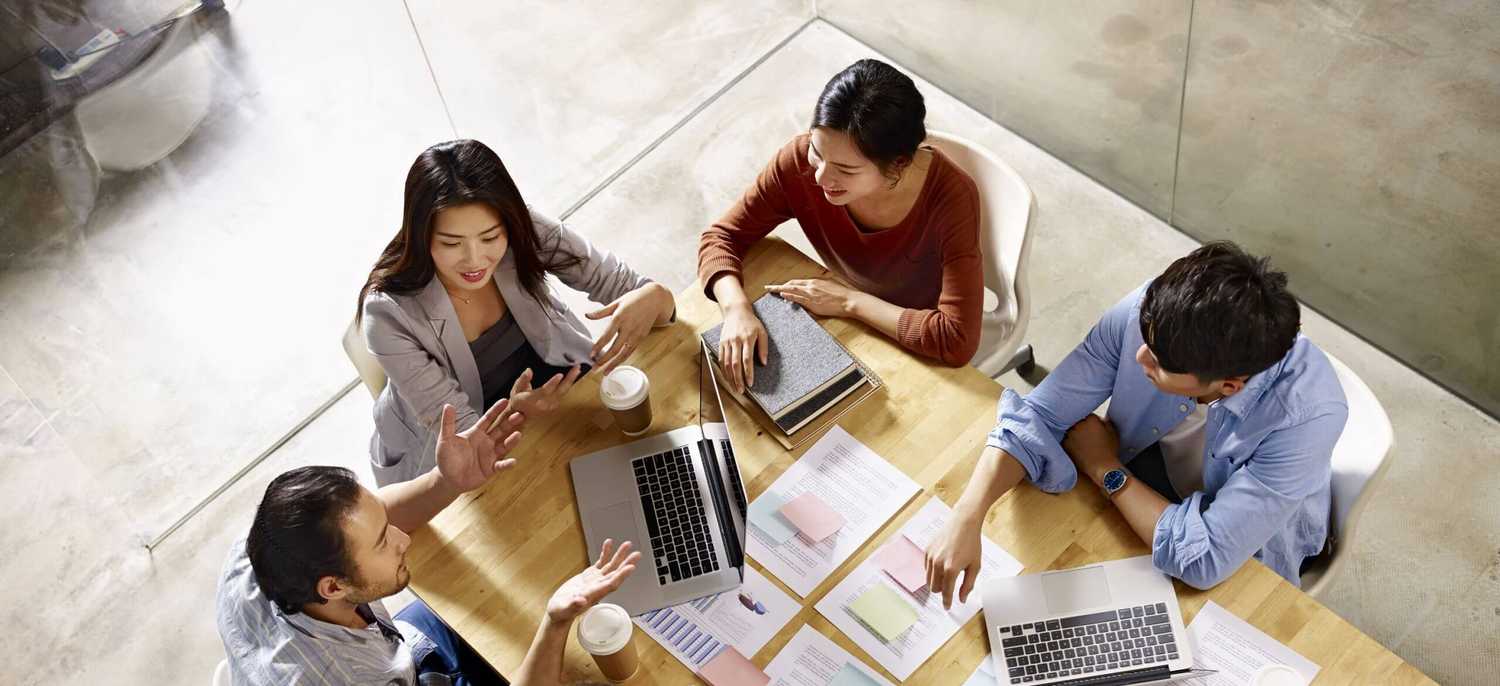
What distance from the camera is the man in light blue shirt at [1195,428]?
1918 mm

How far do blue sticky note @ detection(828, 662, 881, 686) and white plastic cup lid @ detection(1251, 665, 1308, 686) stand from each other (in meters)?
0.58

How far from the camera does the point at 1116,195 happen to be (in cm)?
390

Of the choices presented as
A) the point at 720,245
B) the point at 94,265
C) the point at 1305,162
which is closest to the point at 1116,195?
the point at 1305,162

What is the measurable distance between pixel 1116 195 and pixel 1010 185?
130cm

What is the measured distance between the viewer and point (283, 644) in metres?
2.06

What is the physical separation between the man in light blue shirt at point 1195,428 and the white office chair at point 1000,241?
0.46 metres

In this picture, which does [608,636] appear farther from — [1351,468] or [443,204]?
[1351,468]

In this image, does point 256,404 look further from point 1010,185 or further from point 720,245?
point 1010,185

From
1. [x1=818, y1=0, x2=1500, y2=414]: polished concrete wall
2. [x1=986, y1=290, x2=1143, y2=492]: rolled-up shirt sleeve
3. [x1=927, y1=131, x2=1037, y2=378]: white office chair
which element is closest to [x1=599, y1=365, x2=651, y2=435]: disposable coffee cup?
[x1=986, y1=290, x2=1143, y2=492]: rolled-up shirt sleeve

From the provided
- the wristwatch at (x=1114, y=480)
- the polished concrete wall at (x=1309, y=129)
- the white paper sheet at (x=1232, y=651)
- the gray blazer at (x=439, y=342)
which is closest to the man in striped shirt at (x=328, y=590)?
the gray blazer at (x=439, y=342)

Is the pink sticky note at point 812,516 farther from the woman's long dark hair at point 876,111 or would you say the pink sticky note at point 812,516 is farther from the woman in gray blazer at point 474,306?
the woman's long dark hair at point 876,111

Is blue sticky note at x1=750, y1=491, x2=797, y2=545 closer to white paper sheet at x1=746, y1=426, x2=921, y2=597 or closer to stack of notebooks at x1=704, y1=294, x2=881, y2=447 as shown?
white paper sheet at x1=746, y1=426, x2=921, y2=597

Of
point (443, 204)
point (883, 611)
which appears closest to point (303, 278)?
point (443, 204)

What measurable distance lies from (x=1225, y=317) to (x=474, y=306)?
1484mm
